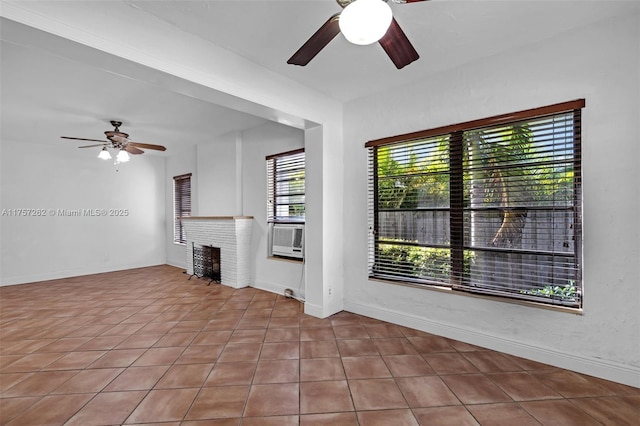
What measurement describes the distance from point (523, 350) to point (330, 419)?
1767 millimetres

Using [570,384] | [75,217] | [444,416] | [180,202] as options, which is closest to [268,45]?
[444,416]

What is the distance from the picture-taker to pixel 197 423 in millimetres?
1758

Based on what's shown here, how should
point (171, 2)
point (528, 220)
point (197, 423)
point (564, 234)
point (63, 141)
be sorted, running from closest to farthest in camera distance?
1. point (197, 423)
2. point (171, 2)
3. point (564, 234)
4. point (528, 220)
5. point (63, 141)

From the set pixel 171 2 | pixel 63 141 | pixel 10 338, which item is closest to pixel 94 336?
pixel 10 338

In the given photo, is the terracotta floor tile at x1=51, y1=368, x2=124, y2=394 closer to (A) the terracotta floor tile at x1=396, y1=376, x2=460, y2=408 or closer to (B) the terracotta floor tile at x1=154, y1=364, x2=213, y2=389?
(B) the terracotta floor tile at x1=154, y1=364, x2=213, y2=389

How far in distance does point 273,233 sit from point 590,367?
12.4ft

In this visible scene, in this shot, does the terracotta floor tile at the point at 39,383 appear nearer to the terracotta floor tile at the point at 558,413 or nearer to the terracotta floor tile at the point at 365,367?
the terracotta floor tile at the point at 365,367

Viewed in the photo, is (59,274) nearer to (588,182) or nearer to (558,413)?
(558,413)

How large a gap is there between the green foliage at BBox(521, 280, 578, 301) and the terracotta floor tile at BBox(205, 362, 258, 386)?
2.34m

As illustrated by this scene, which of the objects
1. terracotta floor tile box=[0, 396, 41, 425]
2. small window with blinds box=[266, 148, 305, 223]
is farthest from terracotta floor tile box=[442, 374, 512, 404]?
terracotta floor tile box=[0, 396, 41, 425]

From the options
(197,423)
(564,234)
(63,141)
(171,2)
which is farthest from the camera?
(63,141)

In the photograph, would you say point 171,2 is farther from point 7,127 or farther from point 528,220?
point 7,127

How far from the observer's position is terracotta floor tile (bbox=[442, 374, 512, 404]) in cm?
196

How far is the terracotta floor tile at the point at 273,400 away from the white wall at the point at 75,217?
593 centimetres
